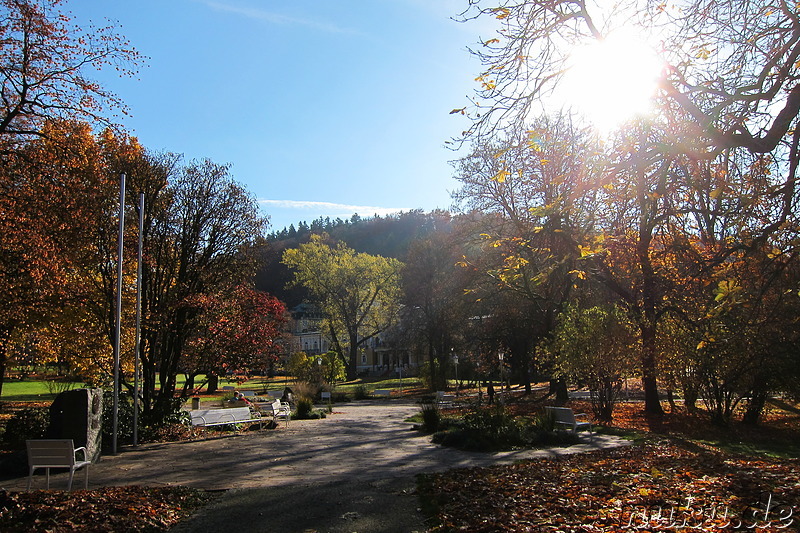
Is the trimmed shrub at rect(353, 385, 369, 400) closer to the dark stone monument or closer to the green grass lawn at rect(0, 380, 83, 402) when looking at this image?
the green grass lawn at rect(0, 380, 83, 402)

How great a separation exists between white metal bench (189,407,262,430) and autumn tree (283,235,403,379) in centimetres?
3862

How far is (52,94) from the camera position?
14.0 meters

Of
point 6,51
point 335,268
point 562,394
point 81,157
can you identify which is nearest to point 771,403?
point 562,394

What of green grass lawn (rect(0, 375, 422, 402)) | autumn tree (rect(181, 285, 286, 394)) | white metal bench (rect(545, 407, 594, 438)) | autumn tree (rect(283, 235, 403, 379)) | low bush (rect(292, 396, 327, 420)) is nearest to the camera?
white metal bench (rect(545, 407, 594, 438))

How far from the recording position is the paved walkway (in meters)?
6.16

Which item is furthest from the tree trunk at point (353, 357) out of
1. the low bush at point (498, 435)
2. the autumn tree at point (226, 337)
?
the low bush at point (498, 435)

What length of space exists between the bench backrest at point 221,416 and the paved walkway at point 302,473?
52 cm

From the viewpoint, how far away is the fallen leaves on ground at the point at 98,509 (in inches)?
229

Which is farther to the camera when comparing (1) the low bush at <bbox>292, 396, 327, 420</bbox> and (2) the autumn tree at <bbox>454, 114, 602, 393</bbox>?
(1) the low bush at <bbox>292, 396, 327, 420</bbox>

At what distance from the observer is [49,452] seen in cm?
777

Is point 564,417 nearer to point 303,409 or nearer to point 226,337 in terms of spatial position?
point 226,337

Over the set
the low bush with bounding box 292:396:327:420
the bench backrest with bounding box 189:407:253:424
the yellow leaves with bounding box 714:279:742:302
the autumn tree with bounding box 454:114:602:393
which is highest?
the autumn tree with bounding box 454:114:602:393

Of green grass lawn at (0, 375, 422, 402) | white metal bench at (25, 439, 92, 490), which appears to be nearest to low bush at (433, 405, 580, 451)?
white metal bench at (25, 439, 92, 490)

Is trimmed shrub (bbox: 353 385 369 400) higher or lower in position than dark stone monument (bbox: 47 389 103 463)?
lower
